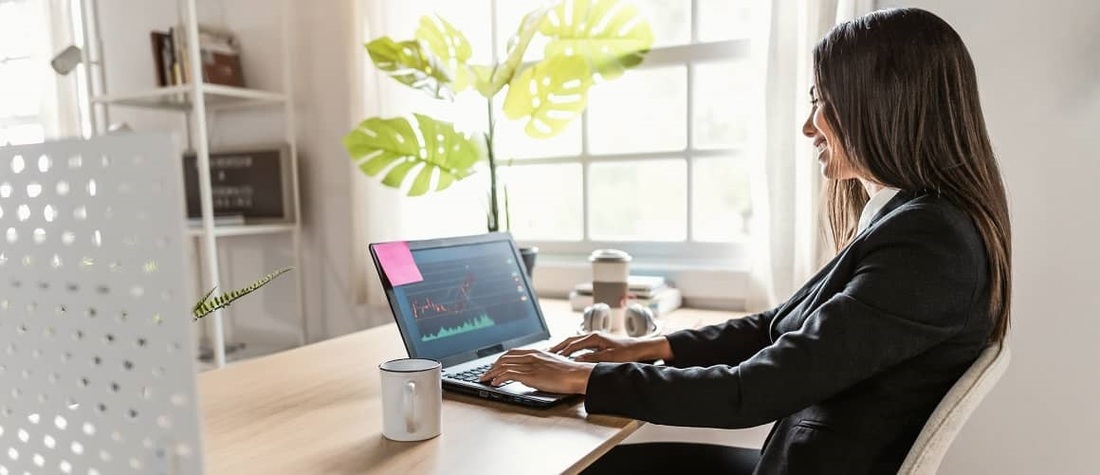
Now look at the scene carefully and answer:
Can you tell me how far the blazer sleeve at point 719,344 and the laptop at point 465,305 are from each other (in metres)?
0.30

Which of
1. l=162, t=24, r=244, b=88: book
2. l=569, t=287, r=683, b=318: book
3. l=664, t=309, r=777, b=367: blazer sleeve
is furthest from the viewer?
l=162, t=24, r=244, b=88: book

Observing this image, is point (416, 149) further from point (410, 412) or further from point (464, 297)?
point (410, 412)

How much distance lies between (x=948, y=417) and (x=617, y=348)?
1.80ft

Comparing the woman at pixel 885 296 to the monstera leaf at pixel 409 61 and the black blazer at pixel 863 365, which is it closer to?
Result: the black blazer at pixel 863 365

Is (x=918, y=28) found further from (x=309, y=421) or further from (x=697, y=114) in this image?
(x=697, y=114)

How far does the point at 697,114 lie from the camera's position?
2.06 m

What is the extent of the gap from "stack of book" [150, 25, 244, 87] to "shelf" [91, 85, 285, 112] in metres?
0.06

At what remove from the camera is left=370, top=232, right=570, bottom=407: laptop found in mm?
1154

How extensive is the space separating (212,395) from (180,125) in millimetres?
2057

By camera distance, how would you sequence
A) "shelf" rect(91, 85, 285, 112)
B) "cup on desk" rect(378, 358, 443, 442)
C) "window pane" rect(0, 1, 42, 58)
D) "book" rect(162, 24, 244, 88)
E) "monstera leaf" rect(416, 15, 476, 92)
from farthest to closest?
"window pane" rect(0, 1, 42, 58)
"book" rect(162, 24, 244, 88)
"shelf" rect(91, 85, 285, 112)
"monstera leaf" rect(416, 15, 476, 92)
"cup on desk" rect(378, 358, 443, 442)

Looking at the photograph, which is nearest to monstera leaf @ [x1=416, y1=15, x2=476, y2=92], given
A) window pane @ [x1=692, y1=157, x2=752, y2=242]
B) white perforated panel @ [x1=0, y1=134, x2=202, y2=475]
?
window pane @ [x1=692, y1=157, x2=752, y2=242]

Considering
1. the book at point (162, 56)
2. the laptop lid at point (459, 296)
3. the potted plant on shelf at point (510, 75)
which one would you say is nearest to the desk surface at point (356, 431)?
the laptop lid at point (459, 296)

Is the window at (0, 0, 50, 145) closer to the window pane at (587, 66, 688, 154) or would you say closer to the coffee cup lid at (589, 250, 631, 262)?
the window pane at (587, 66, 688, 154)

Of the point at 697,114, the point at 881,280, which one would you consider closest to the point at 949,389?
the point at 881,280
